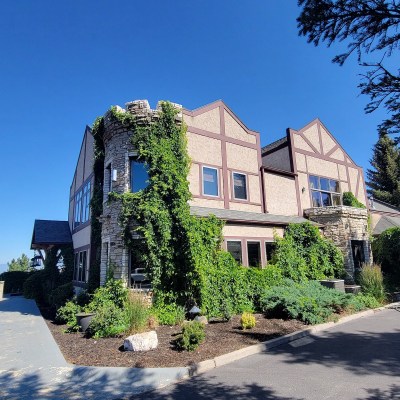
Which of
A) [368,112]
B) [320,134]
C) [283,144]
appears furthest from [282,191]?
[368,112]

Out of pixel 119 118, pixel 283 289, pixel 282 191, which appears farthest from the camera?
pixel 282 191

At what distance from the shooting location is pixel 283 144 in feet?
64.2

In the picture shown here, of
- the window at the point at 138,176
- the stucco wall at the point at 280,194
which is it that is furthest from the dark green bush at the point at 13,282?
the stucco wall at the point at 280,194

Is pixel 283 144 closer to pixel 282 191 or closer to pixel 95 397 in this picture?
pixel 282 191

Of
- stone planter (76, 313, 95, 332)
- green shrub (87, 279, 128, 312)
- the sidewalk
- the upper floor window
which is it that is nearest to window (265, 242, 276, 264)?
the upper floor window

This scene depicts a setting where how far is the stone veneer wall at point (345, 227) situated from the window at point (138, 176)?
10.5 meters

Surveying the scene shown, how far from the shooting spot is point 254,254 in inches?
561

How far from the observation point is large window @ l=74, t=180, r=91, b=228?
1815 cm

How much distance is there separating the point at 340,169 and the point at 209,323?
15827 millimetres

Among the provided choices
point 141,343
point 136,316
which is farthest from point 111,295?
point 141,343

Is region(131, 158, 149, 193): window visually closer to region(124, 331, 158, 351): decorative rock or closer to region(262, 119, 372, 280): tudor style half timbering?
region(124, 331, 158, 351): decorative rock

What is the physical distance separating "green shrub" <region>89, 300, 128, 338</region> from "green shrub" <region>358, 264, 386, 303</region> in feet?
35.4

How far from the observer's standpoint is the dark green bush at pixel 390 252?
17.2 metres

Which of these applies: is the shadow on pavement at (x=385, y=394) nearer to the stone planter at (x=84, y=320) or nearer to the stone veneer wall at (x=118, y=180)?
the stone planter at (x=84, y=320)
